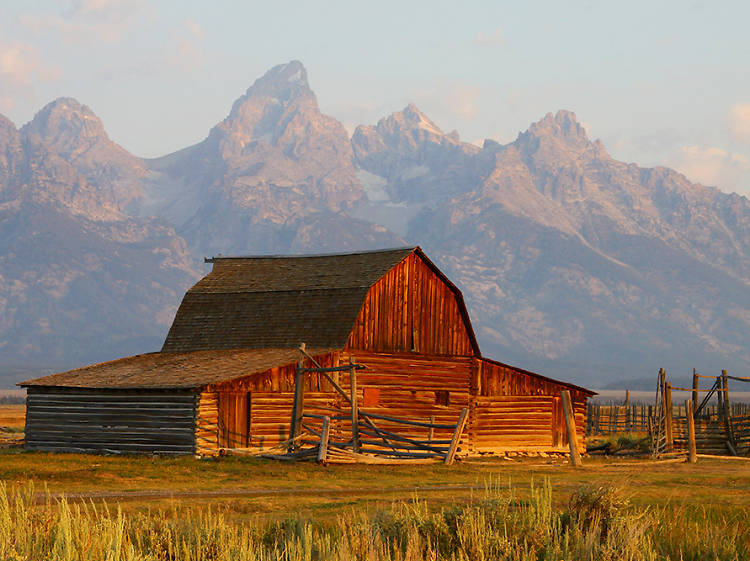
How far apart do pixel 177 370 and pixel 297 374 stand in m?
4.74

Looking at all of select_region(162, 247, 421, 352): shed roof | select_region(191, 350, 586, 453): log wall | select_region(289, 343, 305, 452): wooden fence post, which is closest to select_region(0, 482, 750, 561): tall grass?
select_region(289, 343, 305, 452): wooden fence post

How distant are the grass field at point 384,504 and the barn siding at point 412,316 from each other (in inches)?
200

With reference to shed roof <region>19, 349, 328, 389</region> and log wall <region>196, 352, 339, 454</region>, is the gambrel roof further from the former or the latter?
log wall <region>196, 352, 339, 454</region>

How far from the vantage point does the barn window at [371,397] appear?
40094mm

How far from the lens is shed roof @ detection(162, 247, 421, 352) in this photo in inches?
1612

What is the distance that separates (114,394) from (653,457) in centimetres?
1707

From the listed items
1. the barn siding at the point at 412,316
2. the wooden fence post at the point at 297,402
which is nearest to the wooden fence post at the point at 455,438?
the wooden fence post at the point at 297,402

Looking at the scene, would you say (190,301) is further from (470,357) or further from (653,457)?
(653,457)

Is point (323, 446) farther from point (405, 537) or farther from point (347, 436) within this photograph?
point (405, 537)

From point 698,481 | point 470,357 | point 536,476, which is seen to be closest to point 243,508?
point 536,476

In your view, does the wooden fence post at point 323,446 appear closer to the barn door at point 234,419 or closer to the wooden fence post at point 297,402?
the wooden fence post at point 297,402

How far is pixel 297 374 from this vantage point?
3550cm

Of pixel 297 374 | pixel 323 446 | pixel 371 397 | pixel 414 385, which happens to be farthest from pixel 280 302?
pixel 323 446

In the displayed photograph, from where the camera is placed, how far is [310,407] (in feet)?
123
